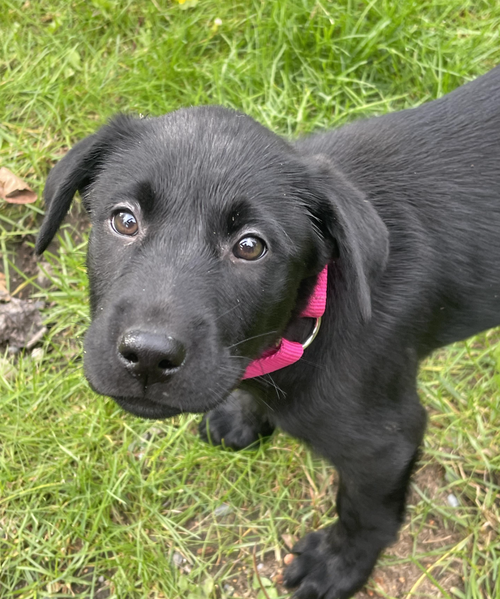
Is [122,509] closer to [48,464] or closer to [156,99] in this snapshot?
[48,464]

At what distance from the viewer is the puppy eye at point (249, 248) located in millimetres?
1741

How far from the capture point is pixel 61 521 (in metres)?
2.77

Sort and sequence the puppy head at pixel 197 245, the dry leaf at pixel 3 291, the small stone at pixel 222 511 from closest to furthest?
the puppy head at pixel 197 245
the small stone at pixel 222 511
the dry leaf at pixel 3 291

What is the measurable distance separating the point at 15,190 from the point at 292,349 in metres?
2.34

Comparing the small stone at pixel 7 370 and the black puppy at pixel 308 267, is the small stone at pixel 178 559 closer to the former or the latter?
the black puppy at pixel 308 267

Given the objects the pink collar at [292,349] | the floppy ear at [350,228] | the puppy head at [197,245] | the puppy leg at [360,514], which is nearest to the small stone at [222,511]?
the puppy leg at [360,514]

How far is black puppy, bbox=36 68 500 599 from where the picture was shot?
1627 millimetres

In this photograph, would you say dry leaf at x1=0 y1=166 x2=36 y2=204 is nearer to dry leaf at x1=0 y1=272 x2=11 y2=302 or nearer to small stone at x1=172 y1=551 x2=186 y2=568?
dry leaf at x1=0 y1=272 x2=11 y2=302

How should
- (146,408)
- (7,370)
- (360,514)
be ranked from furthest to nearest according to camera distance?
1. (7,370)
2. (360,514)
3. (146,408)

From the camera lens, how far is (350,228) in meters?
1.68

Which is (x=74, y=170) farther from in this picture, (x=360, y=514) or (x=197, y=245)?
(x=360, y=514)

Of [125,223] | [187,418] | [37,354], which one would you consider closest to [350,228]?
[125,223]

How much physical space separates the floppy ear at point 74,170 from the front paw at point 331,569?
1634mm

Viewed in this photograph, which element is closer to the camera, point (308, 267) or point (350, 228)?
point (350, 228)
